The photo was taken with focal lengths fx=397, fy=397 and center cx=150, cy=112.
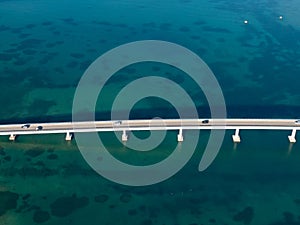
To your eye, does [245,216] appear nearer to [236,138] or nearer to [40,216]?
[236,138]

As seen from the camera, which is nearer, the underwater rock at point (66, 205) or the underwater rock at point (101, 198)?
the underwater rock at point (66, 205)

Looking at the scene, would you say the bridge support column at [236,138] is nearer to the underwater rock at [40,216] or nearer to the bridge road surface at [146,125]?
the bridge road surface at [146,125]

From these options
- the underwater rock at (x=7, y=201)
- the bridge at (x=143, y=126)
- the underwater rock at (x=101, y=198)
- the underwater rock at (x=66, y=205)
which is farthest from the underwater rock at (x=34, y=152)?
the underwater rock at (x=101, y=198)

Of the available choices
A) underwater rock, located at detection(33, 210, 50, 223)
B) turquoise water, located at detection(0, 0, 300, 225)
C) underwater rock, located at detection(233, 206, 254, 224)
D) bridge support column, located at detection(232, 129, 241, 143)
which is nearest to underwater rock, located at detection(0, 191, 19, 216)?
turquoise water, located at detection(0, 0, 300, 225)

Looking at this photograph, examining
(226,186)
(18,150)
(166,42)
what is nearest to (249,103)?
(226,186)

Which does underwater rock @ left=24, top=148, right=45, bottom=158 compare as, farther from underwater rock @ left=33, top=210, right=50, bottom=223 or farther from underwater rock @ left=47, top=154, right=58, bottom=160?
underwater rock @ left=33, top=210, right=50, bottom=223

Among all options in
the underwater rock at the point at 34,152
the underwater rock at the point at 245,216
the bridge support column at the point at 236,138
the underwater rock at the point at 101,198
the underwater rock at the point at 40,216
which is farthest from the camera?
the bridge support column at the point at 236,138
